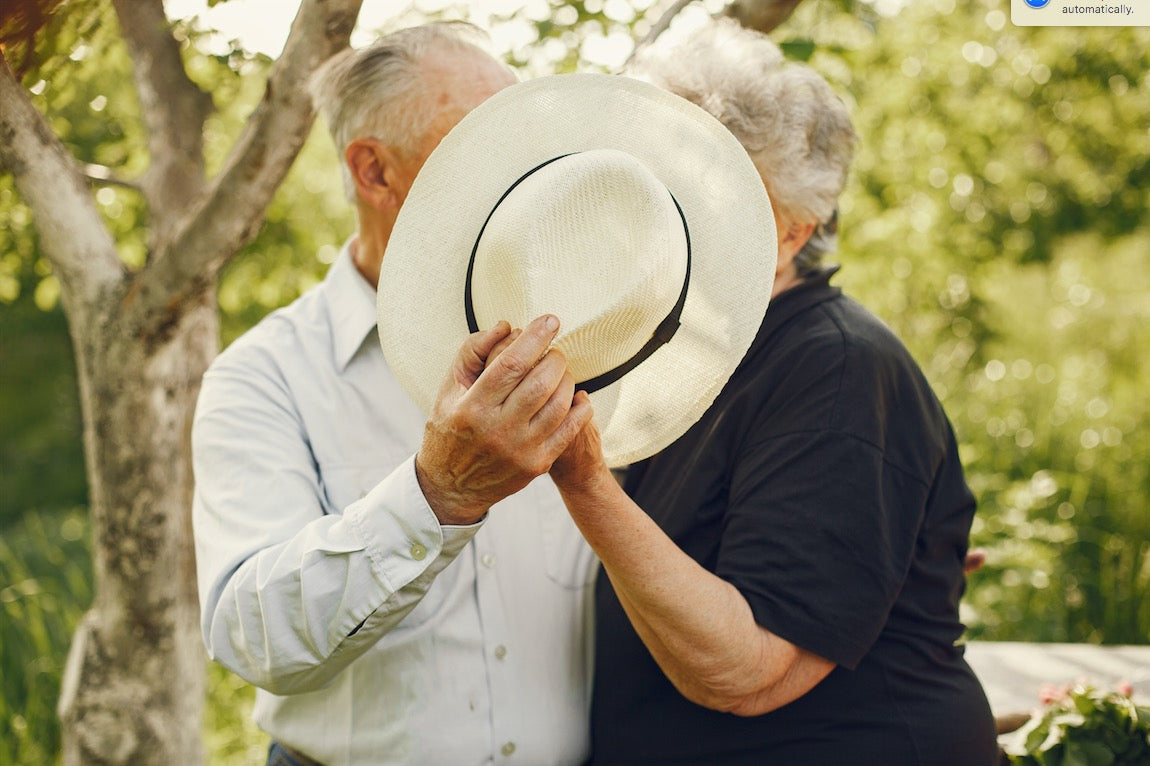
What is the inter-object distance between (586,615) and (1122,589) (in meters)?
3.86

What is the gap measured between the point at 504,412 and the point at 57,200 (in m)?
1.77

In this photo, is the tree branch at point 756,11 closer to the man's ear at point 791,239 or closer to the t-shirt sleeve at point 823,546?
the man's ear at point 791,239

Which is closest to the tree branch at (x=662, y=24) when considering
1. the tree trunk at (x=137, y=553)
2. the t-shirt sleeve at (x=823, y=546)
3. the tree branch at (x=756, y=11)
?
the tree branch at (x=756, y=11)

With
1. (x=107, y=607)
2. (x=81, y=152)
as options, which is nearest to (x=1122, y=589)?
(x=107, y=607)

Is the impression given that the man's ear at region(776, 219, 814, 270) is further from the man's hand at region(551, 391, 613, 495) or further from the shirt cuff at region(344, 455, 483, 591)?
the shirt cuff at region(344, 455, 483, 591)

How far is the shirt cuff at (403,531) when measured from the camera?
5.24 feet

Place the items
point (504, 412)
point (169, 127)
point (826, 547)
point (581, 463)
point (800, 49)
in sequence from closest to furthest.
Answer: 1. point (504, 412)
2. point (581, 463)
3. point (826, 547)
4. point (800, 49)
5. point (169, 127)

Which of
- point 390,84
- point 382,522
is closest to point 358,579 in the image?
point 382,522

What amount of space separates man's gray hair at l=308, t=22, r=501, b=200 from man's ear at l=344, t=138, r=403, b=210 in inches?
0.9

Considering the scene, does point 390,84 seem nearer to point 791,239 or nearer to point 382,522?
point 791,239

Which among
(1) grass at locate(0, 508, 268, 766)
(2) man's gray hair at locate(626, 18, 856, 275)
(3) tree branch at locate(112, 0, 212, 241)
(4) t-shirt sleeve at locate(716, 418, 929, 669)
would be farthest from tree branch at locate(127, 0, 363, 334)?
(1) grass at locate(0, 508, 268, 766)

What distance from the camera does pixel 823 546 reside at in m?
1.76

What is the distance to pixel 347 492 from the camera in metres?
2.12

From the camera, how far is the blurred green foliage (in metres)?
4.26
